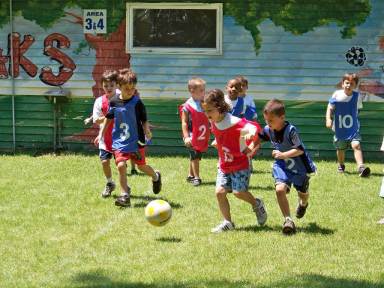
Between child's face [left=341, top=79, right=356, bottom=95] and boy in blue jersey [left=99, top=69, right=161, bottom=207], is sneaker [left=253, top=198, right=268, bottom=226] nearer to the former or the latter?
boy in blue jersey [left=99, top=69, right=161, bottom=207]

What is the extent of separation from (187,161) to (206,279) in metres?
7.24

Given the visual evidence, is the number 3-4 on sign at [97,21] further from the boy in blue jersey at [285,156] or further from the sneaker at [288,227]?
the sneaker at [288,227]

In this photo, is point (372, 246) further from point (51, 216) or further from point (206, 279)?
point (51, 216)

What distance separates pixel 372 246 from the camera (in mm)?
6965

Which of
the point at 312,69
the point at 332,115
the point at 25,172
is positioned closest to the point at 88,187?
the point at 25,172

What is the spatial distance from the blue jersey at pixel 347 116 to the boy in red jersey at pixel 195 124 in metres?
2.62

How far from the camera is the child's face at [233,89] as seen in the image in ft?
33.7

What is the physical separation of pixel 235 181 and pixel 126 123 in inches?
77.4

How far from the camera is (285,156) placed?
7348 mm

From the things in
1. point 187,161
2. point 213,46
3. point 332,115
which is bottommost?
point 187,161

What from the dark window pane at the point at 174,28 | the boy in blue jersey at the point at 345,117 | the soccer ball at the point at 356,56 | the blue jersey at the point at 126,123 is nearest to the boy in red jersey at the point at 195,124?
the blue jersey at the point at 126,123

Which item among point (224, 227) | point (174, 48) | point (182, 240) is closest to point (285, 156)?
point (224, 227)

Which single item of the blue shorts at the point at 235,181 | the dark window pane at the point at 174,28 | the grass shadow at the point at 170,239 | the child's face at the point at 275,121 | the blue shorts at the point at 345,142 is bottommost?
the grass shadow at the point at 170,239

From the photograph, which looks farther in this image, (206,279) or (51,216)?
(51,216)
